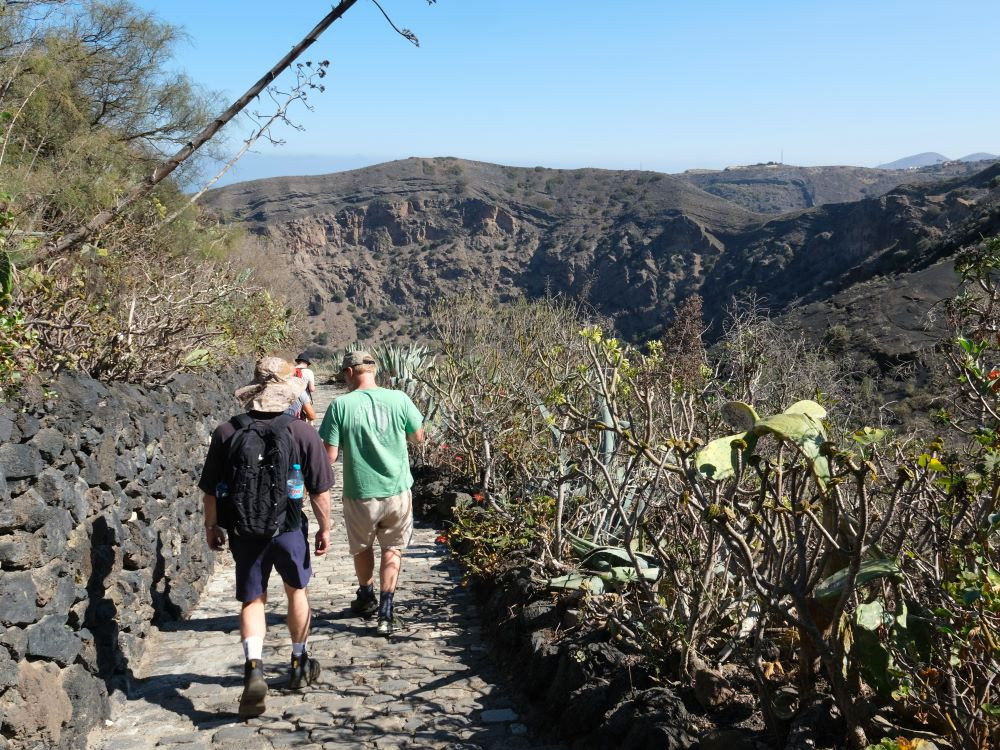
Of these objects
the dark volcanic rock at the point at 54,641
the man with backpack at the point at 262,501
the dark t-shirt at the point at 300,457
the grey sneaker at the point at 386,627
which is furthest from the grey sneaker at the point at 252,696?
the grey sneaker at the point at 386,627

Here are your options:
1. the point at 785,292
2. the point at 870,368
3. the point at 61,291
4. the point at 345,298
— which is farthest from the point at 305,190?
the point at 61,291

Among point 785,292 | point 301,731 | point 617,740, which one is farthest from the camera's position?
point 785,292

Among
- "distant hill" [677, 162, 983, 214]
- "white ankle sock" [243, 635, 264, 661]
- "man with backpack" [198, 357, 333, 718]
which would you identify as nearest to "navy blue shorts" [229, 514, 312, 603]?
"man with backpack" [198, 357, 333, 718]

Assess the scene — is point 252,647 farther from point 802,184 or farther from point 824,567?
point 802,184

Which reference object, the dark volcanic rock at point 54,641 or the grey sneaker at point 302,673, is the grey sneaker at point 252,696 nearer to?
the grey sneaker at point 302,673

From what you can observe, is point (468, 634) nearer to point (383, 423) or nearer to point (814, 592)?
point (383, 423)

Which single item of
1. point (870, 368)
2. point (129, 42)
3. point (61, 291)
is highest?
point (129, 42)

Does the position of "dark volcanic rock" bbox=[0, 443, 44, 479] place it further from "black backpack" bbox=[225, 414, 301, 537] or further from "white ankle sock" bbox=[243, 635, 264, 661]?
"white ankle sock" bbox=[243, 635, 264, 661]
